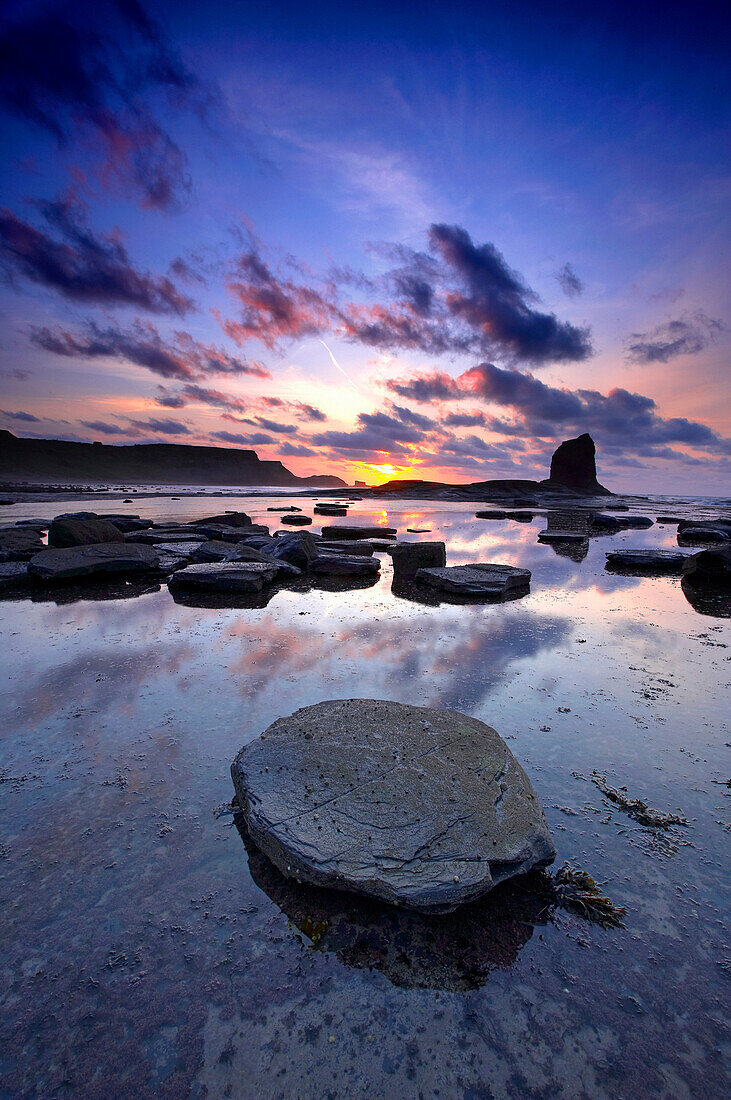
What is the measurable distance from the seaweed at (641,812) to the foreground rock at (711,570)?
5951mm

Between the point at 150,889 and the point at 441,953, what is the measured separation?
93 cm

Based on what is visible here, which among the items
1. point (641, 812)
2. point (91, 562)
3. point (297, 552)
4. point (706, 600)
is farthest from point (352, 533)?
point (641, 812)

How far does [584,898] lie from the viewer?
1441mm

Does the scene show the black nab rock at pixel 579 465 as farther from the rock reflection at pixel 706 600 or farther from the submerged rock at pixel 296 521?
the rock reflection at pixel 706 600

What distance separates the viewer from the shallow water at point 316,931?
104 cm

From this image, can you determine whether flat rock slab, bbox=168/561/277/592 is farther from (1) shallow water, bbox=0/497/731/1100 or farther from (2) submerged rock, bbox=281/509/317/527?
(2) submerged rock, bbox=281/509/317/527

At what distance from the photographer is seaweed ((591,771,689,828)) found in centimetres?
178

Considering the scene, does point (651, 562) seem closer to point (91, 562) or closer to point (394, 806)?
point (394, 806)

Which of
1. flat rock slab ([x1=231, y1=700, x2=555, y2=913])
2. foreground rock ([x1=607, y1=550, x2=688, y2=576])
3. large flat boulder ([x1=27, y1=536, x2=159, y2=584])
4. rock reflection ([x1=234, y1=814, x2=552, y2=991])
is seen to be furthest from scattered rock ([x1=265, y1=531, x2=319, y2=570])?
rock reflection ([x1=234, y1=814, x2=552, y2=991])

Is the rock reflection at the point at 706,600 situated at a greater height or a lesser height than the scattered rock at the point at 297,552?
lesser

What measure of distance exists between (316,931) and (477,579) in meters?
4.82

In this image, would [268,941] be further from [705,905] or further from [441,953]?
[705,905]

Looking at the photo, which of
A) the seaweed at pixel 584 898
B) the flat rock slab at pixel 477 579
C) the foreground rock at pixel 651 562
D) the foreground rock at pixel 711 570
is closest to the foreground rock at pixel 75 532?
the flat rock slab at pixel 477 579

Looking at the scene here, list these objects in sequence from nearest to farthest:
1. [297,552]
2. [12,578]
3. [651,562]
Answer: [12,578] < [297,552] < [651,562]
